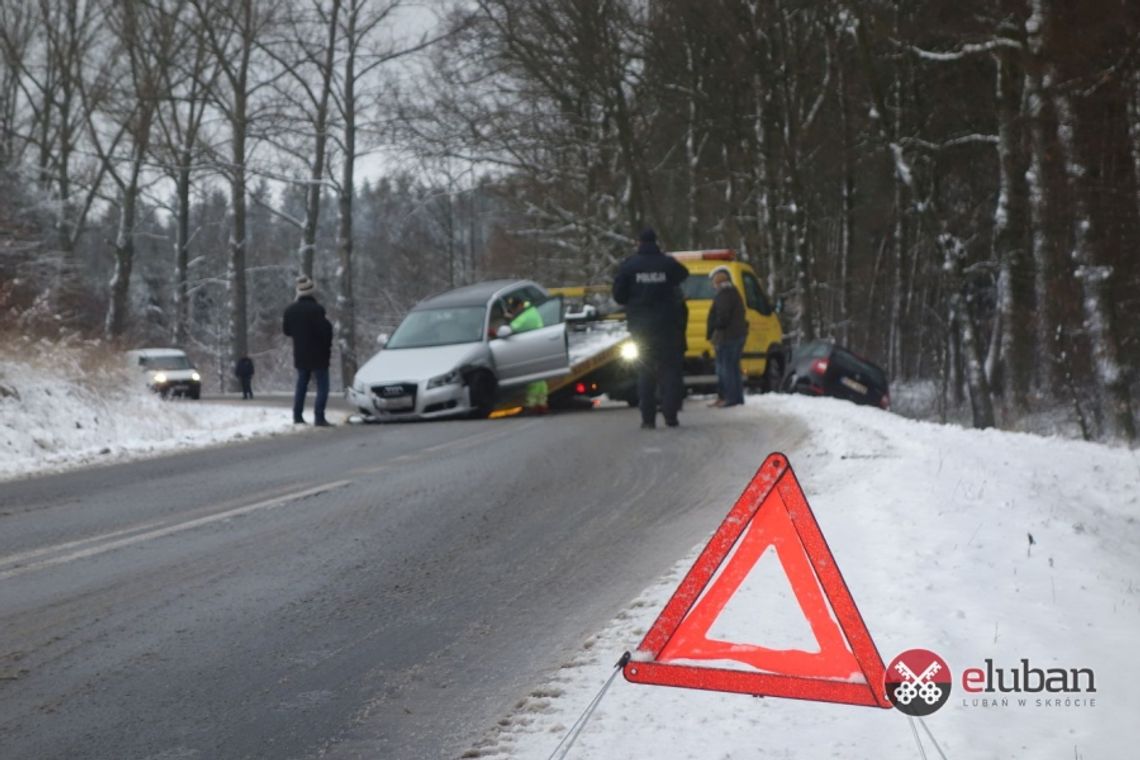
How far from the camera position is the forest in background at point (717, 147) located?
20.1 meters

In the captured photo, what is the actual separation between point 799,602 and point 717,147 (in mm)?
36626

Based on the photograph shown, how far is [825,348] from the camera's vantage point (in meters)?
20.9

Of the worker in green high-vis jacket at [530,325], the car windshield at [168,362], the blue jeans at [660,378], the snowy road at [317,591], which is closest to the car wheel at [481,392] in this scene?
the worker in green high-vis jacket at [530,325]

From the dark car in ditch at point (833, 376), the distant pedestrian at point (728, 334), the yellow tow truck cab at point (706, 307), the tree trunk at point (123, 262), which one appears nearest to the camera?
the distant pedestrian at point (728, 334)

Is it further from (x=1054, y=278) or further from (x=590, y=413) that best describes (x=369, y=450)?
(x=1054, y=278)

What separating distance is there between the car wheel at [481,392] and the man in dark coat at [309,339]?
1.93 meters

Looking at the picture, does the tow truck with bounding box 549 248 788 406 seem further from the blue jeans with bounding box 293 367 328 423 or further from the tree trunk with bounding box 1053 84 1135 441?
the tree trunk with bounding box 1053 84 1135 441

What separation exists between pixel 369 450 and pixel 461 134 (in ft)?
63.2

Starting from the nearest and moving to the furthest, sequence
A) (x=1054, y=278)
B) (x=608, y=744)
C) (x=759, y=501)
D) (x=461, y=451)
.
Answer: (x=608, y=744) < (x=759, y=501) < (x=461, y=451) < (x=1054, y=278)

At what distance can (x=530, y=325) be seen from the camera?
20.5m

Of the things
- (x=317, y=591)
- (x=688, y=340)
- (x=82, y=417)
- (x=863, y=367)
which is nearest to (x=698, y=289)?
(x=688, y=340)

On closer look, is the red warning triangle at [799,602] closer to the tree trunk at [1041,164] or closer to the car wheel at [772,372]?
the tree trunk at [1041,164]

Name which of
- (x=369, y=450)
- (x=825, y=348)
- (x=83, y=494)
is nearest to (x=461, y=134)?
(x=825, y=348)

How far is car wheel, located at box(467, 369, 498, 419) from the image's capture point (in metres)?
19.4
